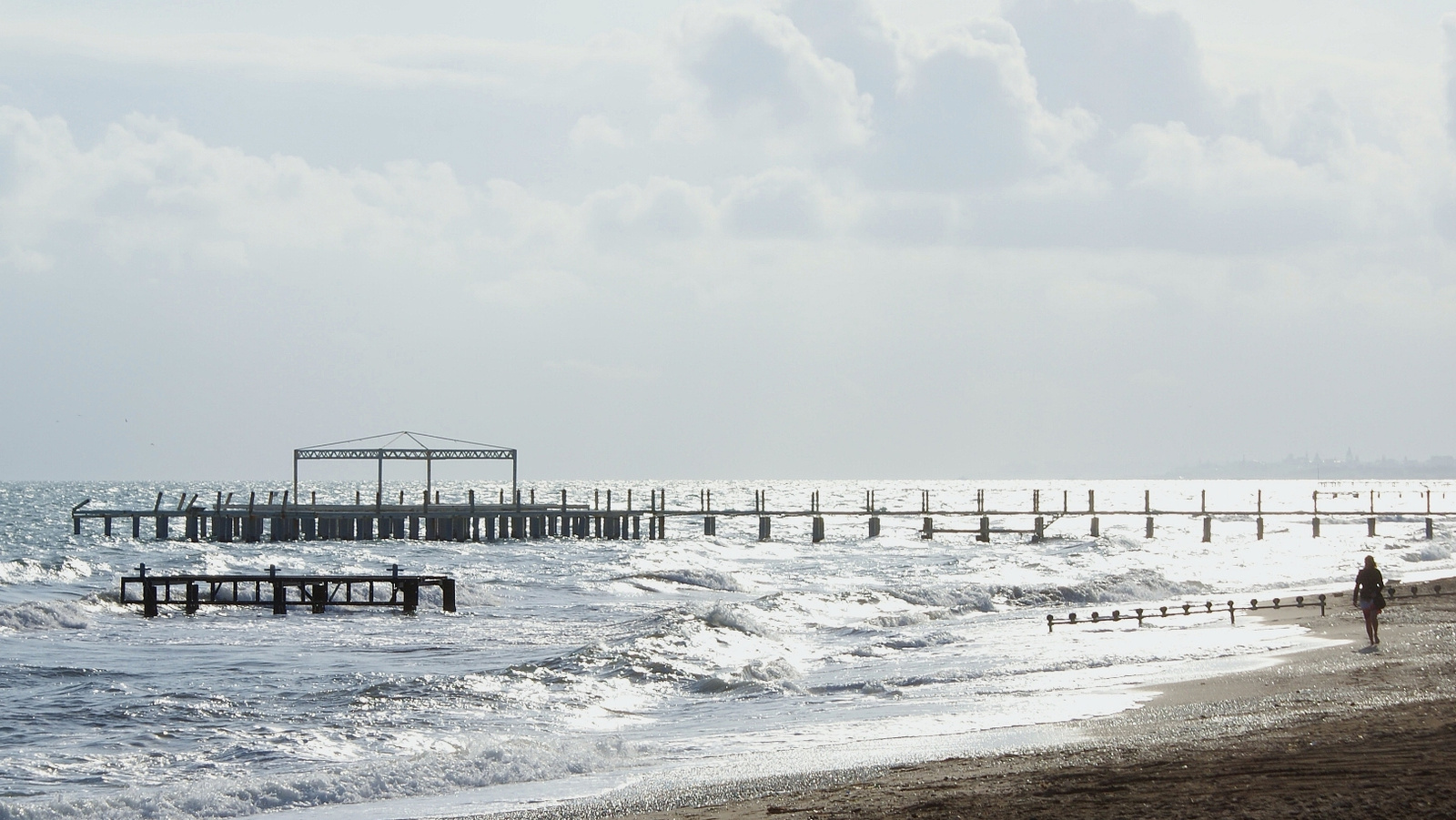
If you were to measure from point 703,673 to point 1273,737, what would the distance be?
33.7 ft

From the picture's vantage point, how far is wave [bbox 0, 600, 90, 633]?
2747 cm

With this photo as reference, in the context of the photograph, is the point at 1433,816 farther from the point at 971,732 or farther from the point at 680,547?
the point at 680,547

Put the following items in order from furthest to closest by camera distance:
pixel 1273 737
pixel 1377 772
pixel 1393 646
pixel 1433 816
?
pixel 1393 646, pixel 1273 737, pixel 1377 772, pixel 1433 816

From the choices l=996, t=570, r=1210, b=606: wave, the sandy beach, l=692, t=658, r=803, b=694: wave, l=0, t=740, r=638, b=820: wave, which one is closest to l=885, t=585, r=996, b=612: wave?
l=996, t=570, r=1210, b=606: wave

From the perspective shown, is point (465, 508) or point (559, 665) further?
point (465, 508)

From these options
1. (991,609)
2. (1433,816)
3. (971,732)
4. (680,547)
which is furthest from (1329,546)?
(1433,816)

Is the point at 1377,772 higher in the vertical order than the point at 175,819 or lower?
higher

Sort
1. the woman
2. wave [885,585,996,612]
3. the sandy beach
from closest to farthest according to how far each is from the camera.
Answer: the sandy beach < the woman < wave [885,585,996,612]

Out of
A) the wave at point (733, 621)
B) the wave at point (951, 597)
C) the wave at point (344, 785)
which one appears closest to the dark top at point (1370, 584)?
the wave at point (733, 621)

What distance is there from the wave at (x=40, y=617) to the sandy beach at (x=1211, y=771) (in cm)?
2185

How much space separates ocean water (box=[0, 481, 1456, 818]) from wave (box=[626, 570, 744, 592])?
155mm

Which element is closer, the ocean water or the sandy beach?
the sandy beach

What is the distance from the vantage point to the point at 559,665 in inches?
795

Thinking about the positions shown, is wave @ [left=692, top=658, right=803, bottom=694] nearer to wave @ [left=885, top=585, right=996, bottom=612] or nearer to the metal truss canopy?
wave @ [left=885, top=585, right=996, bottom=612]
